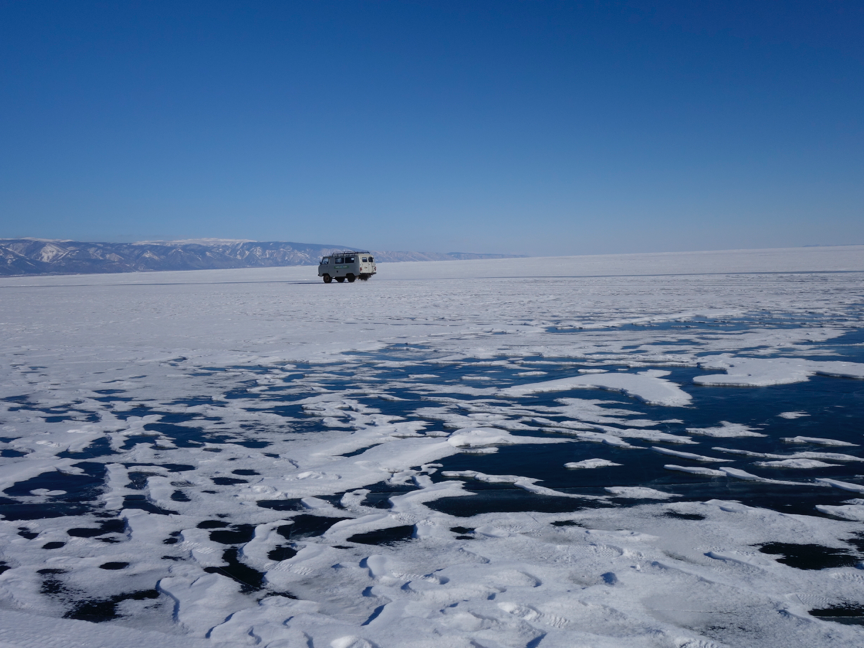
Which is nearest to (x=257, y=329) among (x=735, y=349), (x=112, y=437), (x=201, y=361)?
(x=201, y=361)

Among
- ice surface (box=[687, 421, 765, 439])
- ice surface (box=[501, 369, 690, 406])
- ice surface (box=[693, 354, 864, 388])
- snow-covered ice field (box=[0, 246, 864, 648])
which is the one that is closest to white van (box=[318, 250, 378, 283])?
snow-covered ice field (box=[0, 246, 864, 648])

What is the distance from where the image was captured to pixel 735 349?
9.43 meters

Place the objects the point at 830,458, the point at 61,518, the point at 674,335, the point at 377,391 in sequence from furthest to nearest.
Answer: the point at 674,335
the point at 377,391
the point at 830,458
the point at 61,518

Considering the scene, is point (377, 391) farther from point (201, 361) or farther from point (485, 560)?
point (485, 560)

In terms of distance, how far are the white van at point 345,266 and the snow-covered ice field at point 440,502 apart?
29000mm

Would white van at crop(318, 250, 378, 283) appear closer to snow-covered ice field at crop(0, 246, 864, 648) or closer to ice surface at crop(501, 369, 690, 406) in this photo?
snow-covered ice field at crop(0, 246, 864, 648)

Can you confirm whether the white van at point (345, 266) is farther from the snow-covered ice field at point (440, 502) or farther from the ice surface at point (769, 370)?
the ice surface at point (769, 370)

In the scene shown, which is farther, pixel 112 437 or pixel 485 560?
pixel 112 437

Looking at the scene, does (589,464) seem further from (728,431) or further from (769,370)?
(769,370)

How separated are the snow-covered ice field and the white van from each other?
29000mm

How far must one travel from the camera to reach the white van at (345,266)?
125ft

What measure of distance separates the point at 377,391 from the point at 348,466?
265 centimetres

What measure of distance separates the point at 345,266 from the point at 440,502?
34.9m

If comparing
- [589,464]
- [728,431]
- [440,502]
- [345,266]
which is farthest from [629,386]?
[345,266]
